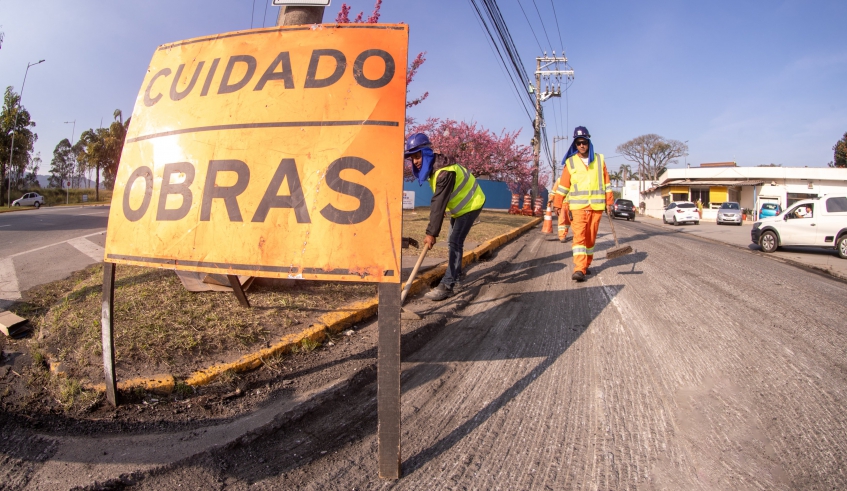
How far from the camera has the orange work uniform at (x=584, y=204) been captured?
19.6ft

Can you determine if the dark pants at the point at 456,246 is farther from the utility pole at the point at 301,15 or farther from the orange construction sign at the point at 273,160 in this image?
the orange construction sign at the point at 273,160

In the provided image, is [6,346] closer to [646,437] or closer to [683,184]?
[646,437]

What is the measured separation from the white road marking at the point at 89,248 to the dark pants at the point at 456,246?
5.11 metres

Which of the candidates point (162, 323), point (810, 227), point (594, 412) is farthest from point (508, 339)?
point (810, 227)

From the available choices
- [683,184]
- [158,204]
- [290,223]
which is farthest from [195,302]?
[683,184]

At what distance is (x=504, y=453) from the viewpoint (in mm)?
2168

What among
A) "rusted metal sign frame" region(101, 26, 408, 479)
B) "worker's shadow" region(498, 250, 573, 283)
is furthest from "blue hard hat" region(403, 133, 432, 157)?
"rusted metal sign frame" region(101, 26, 408, 479)

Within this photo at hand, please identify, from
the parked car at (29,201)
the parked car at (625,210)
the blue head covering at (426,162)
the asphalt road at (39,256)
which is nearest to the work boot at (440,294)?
the blue head covering at (426,162)

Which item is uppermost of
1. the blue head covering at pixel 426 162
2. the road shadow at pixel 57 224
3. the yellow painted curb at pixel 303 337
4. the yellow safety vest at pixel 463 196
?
the blue head covering at pixel 426 162

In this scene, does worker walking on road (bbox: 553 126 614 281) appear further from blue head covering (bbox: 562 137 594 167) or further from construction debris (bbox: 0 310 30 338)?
construction debris (bbox: 0 310 30 338)

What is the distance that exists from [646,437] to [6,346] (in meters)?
4.38

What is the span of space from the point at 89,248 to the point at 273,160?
798 centimetres

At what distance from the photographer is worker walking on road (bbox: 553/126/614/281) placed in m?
5.98

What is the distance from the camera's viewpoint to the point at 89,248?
8.20 metres
